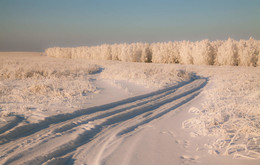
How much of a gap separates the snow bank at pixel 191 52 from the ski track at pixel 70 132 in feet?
71.2

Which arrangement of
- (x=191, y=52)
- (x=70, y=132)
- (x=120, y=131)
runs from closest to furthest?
(x=70, y=132) < (x=120, y=131) < (x=191, y=52)

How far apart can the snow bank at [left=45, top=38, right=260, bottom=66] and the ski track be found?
854 inches

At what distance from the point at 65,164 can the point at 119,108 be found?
9.95 feet

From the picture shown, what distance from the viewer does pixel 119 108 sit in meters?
5.92

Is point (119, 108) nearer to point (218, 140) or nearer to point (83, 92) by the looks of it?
point (83, 92)

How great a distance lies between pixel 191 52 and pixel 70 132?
2719 cm

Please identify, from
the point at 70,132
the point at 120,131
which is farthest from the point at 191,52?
the point at 70,132

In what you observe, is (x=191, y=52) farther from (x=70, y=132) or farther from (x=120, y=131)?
(x=70, y=132)

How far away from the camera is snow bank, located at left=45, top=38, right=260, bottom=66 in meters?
23.7

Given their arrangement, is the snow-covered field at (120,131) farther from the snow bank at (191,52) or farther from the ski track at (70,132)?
the snow bank at (191,52)

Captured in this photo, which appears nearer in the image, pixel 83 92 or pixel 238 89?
pixel 83 92

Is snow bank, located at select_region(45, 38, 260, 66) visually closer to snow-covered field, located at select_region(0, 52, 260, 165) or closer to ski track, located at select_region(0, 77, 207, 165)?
snow-covered field, located at select_region(0, 52, 260, 165)

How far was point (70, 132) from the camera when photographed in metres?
4.14

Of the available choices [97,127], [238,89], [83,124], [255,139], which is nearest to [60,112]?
[83,124]
